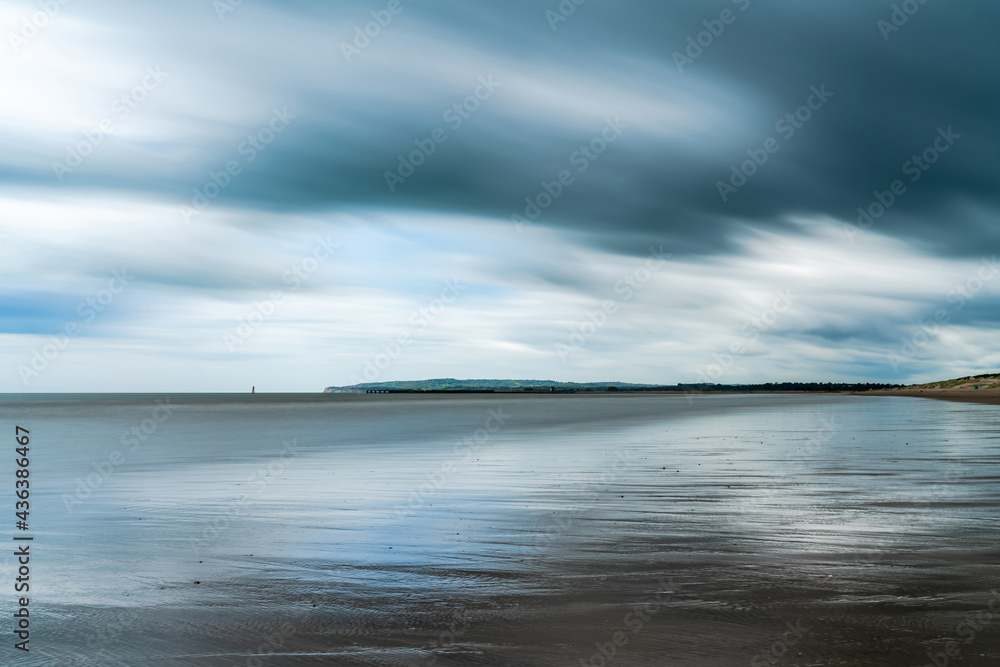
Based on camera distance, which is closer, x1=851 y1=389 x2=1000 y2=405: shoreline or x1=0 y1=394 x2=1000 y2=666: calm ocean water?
x1=0 y1=394 x2=1000 y2=666: calm ocean water

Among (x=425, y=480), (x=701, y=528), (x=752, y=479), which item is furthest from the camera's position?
(x=425, y=480)

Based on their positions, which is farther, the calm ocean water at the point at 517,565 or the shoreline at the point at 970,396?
the shoreline at the point at 970,396

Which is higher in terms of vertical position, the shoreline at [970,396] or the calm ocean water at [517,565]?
the calm ocean water at [517,565]

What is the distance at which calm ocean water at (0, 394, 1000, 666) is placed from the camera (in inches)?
273

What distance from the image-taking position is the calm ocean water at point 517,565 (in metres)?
6.93

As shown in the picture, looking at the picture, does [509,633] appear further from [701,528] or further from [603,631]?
[701,528]

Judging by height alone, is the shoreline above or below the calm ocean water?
below

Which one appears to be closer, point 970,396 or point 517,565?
point 517,565

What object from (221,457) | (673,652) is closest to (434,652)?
(673,652)

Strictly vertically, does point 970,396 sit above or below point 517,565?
below

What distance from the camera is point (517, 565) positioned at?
965 centimetres

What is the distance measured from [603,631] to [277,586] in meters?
4.31

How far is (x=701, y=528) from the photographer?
11.8m

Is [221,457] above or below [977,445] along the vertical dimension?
above
